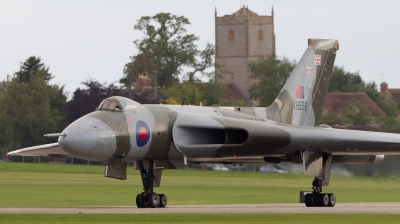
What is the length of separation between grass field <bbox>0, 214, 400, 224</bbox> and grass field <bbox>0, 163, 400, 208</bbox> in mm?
7951

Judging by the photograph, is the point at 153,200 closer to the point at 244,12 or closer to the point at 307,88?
the point at 307,88

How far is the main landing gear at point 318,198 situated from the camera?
27234 mm

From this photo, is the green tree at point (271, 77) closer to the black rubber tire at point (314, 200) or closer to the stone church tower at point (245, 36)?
the stone church tower at point (245, 36)

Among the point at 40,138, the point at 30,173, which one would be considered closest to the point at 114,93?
the point at 40,138

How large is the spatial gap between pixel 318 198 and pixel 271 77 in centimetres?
7743

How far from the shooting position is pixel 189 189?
1484 inches

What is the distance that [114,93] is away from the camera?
74.8 meters

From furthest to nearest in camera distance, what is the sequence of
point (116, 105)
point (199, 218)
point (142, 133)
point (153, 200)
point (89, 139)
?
→ point (153, 200) < point (142, 133) < point (116, 105) < point (89, 139) < point (199, 218)

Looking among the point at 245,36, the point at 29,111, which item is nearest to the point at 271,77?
the point at 29,111

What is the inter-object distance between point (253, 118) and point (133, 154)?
483cm

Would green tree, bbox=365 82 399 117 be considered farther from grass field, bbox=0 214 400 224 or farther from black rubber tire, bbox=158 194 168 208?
grass field, bbox=0 214 400 224

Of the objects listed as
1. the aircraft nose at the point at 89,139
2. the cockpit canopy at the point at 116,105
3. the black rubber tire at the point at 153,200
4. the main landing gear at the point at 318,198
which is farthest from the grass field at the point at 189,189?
the aircraft nose at the point at 89,139

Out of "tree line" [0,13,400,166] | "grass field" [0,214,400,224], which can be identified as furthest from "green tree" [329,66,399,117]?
"grass field" [0,214,400,224]

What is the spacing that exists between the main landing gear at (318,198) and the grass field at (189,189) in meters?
4.25
